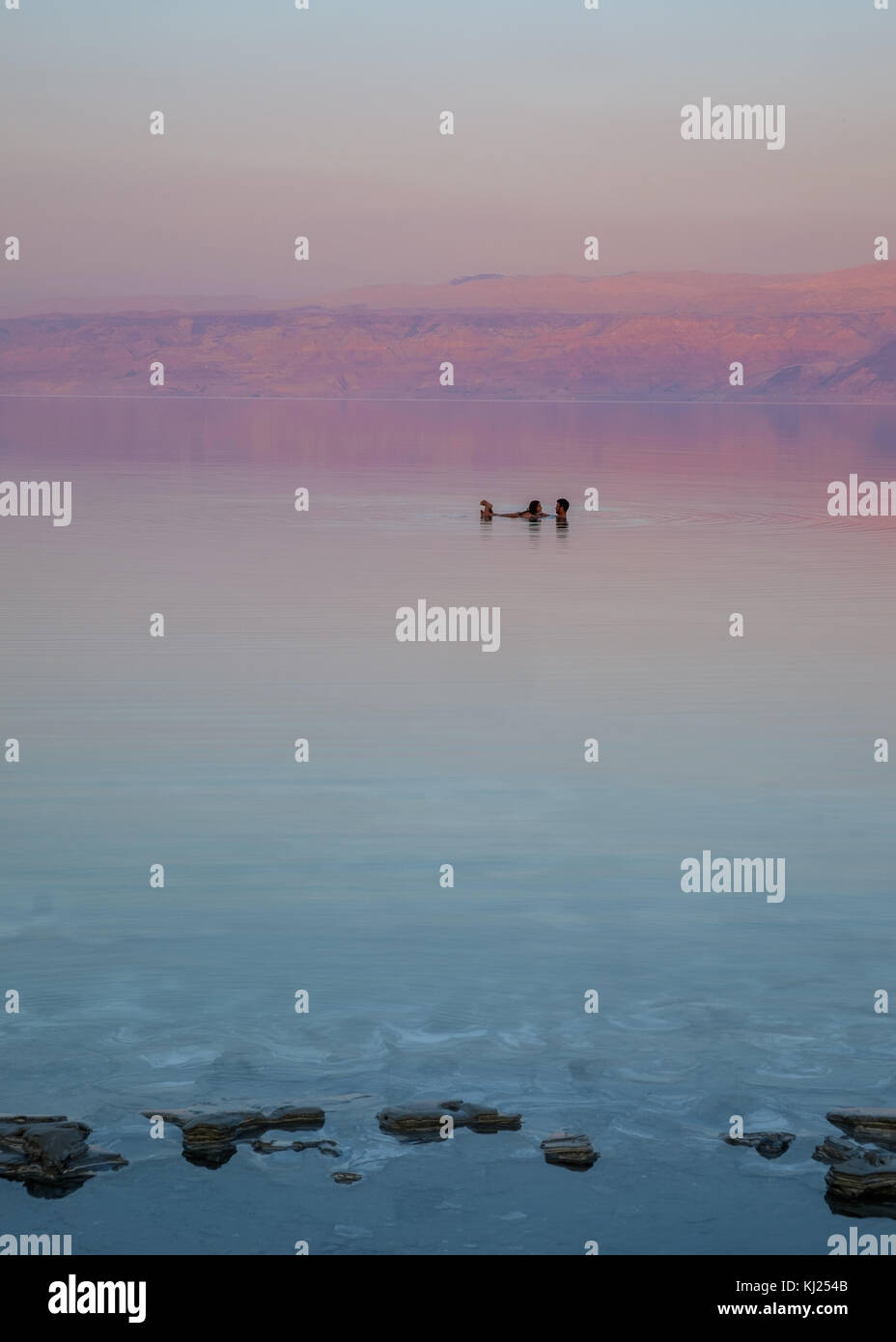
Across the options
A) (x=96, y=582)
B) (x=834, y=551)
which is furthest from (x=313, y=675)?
(x=834, y=551)

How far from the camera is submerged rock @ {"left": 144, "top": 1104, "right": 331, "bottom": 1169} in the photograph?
1493cm

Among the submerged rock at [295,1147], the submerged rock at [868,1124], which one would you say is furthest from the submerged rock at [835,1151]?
the submerged rock at [295,1147]

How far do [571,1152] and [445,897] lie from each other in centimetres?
644

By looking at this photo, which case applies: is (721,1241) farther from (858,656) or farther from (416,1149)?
(858,656)

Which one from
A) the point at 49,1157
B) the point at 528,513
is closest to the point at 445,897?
the point at 49,1157

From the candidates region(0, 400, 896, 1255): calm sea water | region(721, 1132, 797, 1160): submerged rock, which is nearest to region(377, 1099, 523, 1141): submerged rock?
region(0, 400, 896, 1255): calm sea water

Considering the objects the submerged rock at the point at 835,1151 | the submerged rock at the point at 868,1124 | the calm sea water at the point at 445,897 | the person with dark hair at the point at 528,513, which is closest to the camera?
the calm sea water at the point at 445,897

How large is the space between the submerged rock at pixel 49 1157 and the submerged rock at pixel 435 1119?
2.13m

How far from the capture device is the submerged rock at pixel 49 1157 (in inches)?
568

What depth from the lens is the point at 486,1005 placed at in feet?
59.0

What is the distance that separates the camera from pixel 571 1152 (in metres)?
14.9

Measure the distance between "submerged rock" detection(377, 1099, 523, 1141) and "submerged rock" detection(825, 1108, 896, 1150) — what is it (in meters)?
2.54

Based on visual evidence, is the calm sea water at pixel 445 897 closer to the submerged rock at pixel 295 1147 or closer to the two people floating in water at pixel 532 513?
the submerged rock at pixel 295 1147

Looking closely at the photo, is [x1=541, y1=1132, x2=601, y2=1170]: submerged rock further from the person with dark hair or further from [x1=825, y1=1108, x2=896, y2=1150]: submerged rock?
the person with dark hair
